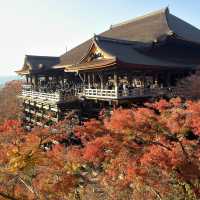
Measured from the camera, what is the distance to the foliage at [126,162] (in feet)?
54.2

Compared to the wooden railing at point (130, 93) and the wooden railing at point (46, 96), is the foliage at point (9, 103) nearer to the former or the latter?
the wooden railing at point (46, 96)

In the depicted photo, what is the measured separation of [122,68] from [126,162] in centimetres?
932

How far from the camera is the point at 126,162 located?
58.5 ft

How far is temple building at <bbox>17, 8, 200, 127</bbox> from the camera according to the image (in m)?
25.3

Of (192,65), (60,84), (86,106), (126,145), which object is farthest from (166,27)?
(126,145)

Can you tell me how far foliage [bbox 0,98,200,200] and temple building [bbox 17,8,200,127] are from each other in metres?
4.70

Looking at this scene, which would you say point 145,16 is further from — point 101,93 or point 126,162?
point 126,162

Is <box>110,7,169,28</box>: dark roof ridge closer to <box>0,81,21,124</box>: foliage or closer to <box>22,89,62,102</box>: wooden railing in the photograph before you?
<box>22,89,62,102</box>: wooden railing

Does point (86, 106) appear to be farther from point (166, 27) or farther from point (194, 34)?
point (194, 34)

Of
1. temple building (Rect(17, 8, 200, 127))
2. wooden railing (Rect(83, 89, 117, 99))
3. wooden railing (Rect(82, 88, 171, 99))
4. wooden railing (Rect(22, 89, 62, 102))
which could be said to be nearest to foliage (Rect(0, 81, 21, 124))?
temple building (Rect(17, 8, 200, 127))

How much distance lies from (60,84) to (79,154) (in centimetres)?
2024

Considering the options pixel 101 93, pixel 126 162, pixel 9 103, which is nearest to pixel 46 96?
pixel 101 93

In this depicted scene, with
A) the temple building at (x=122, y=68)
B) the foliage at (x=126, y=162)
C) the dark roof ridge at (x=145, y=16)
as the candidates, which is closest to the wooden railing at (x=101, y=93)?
the temple building at (x=122, y=68)

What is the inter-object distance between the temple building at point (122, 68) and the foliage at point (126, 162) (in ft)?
15.4
